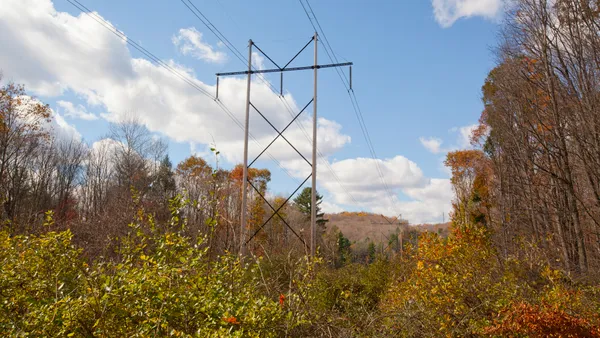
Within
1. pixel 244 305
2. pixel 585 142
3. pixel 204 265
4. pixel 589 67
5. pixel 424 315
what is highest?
pixel 589 67

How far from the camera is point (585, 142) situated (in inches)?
336

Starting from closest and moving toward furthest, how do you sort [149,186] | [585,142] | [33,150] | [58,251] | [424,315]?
[58,251] → [424,315] → [585,142] → [33,150] → [149,186]

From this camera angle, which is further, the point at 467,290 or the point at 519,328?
the point at 467,290

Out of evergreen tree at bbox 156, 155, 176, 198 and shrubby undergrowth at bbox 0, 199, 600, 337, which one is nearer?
shrubby undergrowth at bbox 0, 199, 600, 337

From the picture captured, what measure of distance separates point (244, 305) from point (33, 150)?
27817mm

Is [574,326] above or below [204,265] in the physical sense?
below

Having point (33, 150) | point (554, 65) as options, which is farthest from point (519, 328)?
point (33, 150)

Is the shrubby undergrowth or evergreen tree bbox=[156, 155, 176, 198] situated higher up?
evergreen tree bbox=[156, 155, 176, 198]

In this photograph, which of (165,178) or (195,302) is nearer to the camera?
(195,302)

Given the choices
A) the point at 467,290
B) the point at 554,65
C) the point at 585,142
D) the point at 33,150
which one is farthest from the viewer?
the point at 33,150

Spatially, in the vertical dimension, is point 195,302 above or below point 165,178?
below

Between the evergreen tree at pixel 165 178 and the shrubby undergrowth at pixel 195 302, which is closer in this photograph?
the shrubby undergrowth at pixel 195 302

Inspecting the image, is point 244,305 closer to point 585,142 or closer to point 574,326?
point 574,326

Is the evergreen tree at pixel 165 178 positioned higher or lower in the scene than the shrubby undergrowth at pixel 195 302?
higher
